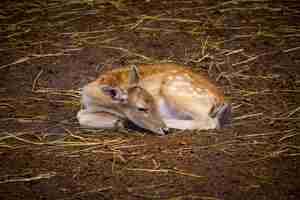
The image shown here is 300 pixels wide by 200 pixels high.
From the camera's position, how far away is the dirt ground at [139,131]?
796 cm

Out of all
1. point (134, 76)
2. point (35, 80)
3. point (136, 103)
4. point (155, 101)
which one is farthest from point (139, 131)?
point (35, 80)

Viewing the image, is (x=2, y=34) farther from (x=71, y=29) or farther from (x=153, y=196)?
(x=153, y=196)

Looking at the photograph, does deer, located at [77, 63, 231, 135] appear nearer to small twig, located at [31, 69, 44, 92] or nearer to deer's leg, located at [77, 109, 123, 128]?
deer's leg, located at [77, 109, 123, 128]

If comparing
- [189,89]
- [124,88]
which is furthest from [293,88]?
[124,88]

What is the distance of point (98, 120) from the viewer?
31.0 feet

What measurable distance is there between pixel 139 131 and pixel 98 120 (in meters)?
0.44

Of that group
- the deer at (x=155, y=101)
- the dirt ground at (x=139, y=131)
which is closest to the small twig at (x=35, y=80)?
the dirt ground at (x=139, y=131)

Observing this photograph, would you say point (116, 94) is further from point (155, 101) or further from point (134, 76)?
→ point (155, 101)

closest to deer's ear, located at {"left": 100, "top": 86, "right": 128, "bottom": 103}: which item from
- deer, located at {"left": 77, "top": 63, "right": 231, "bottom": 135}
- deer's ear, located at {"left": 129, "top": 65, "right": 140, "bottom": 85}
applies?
deer, located at {"left": 77, "top": 63, "right": 231, "bottom": 135}

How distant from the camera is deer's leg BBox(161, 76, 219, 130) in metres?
9.43

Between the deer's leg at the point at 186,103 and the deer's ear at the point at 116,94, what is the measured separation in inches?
17.7

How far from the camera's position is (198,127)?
9.30m

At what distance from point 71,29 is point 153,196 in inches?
200

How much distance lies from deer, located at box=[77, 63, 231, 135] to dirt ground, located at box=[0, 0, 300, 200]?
0.51ft
